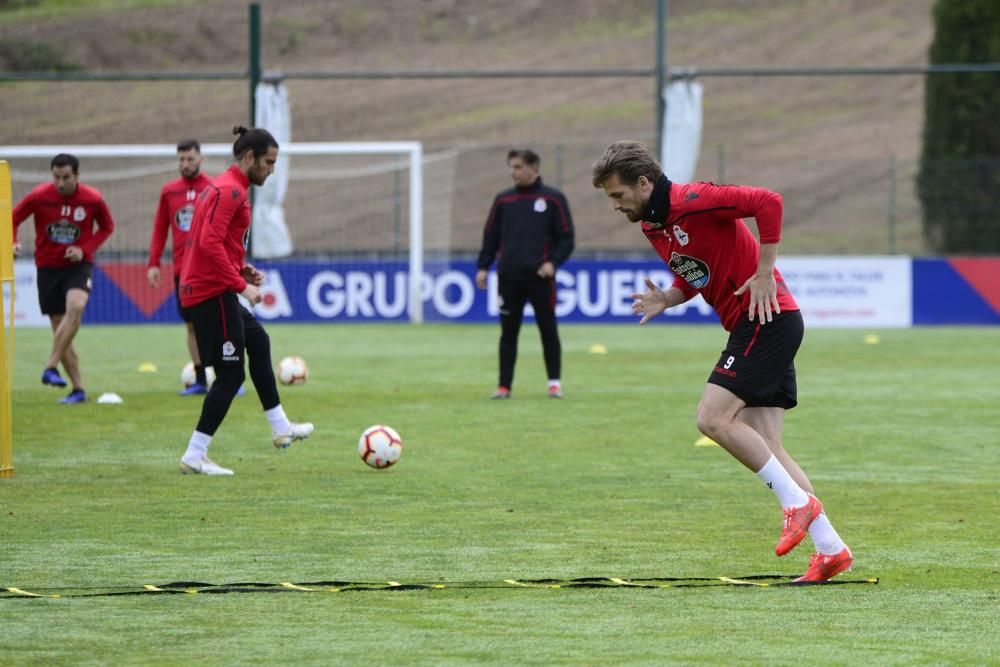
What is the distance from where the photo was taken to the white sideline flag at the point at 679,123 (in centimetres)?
2575

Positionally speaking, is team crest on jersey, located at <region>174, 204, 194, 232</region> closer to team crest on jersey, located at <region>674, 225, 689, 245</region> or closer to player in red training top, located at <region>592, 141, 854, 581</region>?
player in red training top, located at <region>592, 141, 854, 581</region>

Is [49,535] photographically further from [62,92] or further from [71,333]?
[62,92]

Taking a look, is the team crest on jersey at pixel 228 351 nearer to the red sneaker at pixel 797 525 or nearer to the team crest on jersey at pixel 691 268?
the team crest on jersey at pixel 691 268

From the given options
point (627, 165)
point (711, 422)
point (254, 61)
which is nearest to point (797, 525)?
point (711, 422)

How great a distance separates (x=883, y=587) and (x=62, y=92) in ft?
78.2

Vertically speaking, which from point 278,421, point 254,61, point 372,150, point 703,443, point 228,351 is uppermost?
point 254,61

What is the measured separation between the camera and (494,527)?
313 inches

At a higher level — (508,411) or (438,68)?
(438,68)

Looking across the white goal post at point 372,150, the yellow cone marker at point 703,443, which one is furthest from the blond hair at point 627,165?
the white goal post at point 372,150

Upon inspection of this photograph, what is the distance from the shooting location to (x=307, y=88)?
5259 cm

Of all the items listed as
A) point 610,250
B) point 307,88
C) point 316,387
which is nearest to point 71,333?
point 316,387

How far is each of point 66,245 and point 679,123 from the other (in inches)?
534

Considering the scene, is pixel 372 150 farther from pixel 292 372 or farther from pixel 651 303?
pixel 651 303

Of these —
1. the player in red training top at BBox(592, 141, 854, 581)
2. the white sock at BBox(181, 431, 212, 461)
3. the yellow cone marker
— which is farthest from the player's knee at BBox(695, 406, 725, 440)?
the yellow cone marker
